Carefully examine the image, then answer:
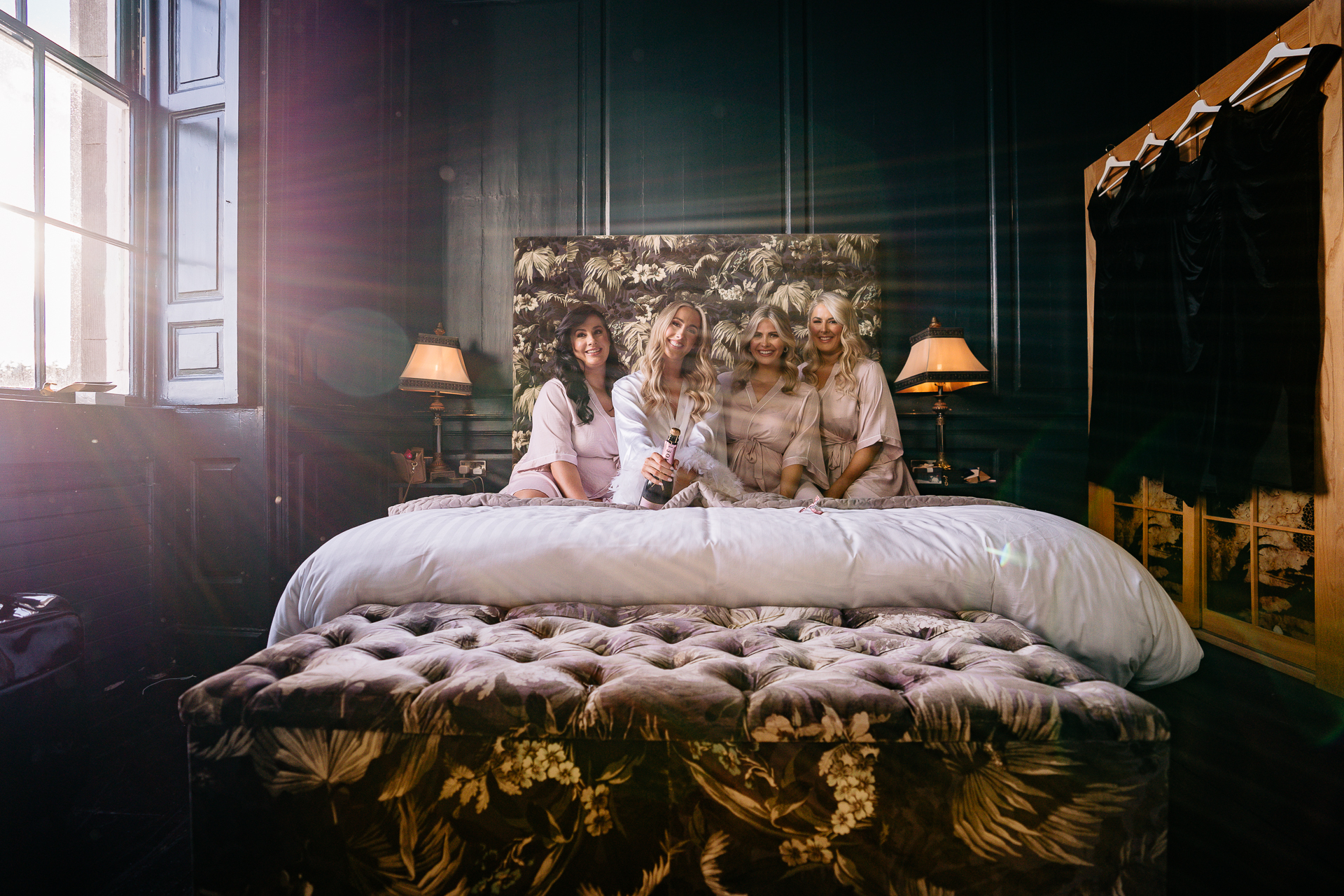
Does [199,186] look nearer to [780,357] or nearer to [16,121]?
[16,121]

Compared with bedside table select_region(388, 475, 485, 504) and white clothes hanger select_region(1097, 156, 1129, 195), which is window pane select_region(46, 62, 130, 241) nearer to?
bedside table select_region(388, 475, 485, 504)

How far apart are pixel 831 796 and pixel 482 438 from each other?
9.52ft

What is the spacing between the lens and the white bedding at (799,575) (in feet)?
3.95

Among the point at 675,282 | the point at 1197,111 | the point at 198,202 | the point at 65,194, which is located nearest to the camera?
the point at 65,194

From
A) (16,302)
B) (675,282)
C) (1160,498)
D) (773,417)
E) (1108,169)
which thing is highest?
(1108,169)

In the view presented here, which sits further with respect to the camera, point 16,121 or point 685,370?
point 685,370

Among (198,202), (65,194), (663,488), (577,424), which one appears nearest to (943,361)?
(663,488)

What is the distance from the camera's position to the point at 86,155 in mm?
2262

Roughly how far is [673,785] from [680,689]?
0.13 m

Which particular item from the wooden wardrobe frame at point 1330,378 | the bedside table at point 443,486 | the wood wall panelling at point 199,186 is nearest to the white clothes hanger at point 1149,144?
the wooden wardrobe frame at point 1330,378

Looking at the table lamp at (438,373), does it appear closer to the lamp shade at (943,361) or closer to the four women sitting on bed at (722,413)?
the four women sitting on bed at (722,413)

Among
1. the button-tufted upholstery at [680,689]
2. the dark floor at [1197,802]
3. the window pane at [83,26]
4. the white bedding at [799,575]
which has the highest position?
the window pane at [83,26]

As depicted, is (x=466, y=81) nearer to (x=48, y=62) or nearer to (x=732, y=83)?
(x=732, y=83)

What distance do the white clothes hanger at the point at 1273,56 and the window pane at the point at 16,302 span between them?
176 inches
